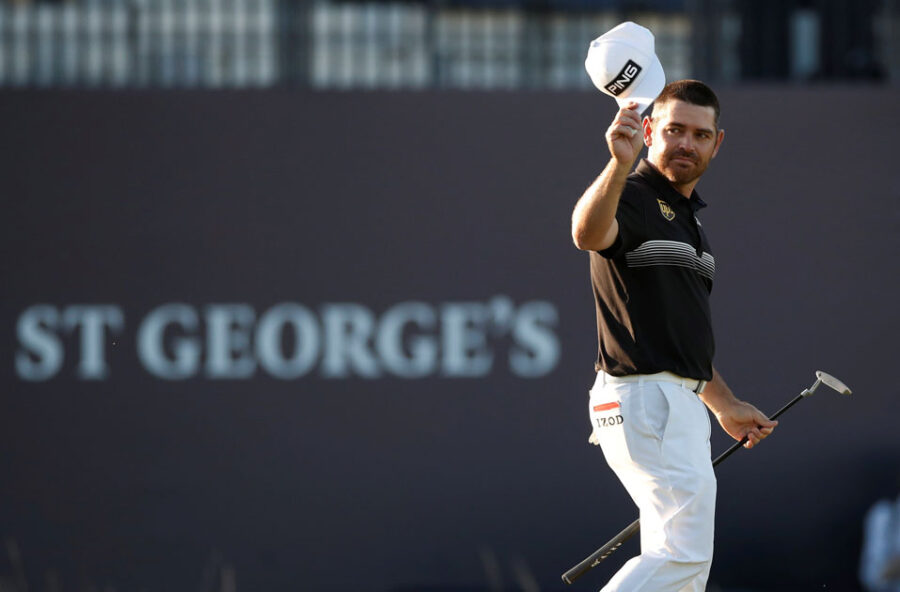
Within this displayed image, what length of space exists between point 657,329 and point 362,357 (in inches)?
152

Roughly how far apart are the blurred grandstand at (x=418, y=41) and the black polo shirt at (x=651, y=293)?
411cm

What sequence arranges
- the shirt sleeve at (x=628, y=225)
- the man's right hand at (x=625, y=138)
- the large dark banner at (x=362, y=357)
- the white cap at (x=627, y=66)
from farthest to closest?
1. the large dark banner at (x=362, y=357)
2. the shirt sleeve at (x=628, y=225)
3. the white cap at (x=627, y=66)
4. the man's right hand at (x=625, y=138)

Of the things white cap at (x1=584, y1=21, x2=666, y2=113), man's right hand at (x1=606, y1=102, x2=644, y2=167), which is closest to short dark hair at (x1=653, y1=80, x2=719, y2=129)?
white cap at (x1=584, y1=21, x2=666, y2=113)

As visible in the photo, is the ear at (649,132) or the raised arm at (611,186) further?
the ear at (649,132)

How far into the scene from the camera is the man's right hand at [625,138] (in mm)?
3715

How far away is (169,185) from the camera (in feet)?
26.0

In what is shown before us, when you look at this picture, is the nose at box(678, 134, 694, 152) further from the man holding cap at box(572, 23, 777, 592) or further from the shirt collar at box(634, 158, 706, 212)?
the shirt collar at box(634, 158, 706, 212)

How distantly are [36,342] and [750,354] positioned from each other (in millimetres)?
3776

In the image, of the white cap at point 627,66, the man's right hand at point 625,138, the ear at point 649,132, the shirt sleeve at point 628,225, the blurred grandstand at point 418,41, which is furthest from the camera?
the blurred grandstand at point 418,41

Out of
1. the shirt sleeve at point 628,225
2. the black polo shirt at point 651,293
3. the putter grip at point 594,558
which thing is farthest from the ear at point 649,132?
the putter grip at point 594,558

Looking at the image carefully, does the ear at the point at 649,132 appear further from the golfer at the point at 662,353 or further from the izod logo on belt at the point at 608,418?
the izod logo on belt at the point at 608,418

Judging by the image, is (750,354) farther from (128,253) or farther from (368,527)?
(128,253)

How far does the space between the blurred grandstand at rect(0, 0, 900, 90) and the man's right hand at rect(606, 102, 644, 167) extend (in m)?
4.51

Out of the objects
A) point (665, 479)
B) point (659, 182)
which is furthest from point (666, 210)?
point (665, 479)
